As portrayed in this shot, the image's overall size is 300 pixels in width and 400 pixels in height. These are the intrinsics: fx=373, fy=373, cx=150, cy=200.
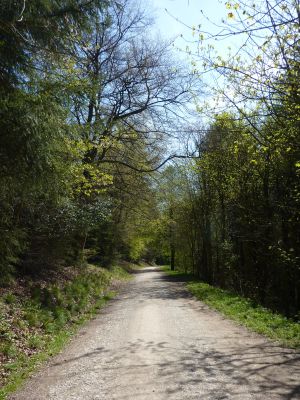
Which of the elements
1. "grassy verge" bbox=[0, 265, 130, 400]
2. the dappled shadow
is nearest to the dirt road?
the dappled shadow

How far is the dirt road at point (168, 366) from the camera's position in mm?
5512

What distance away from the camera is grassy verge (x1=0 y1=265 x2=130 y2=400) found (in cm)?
708

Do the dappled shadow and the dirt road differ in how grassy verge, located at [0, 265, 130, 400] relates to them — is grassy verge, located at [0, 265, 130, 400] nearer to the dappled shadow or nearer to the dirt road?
the dirt road

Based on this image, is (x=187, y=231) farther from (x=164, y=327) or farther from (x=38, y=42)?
(x=38, y=42)

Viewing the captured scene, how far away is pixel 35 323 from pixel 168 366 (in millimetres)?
4470

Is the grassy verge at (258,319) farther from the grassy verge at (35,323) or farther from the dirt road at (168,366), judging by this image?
the grassy verge at (35,323)

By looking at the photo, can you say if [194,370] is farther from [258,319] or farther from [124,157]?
[124,157]

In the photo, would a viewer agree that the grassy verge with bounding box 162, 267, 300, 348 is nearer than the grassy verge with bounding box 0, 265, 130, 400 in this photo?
No

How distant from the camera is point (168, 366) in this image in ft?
21.9

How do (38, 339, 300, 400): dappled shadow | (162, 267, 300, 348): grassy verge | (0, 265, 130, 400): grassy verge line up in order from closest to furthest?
(38, 339, 300, 400): dappled shadow → (0, 265, 130, 400): grassy verge → (162, 267, 300, 348): grassy verge

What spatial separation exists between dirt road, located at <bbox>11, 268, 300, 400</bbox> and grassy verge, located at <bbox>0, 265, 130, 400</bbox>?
0.37 meters

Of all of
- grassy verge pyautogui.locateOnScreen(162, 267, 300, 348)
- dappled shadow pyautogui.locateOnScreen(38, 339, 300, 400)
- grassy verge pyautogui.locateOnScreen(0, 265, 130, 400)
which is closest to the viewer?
dappled shadow pyautogui.locateOnScreen(38, 339, 300, 400)

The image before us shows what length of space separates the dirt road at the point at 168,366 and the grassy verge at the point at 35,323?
37 centimetres

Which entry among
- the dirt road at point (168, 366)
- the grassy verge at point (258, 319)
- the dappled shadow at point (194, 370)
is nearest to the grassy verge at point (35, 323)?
the dirt road at point (168, 366)
